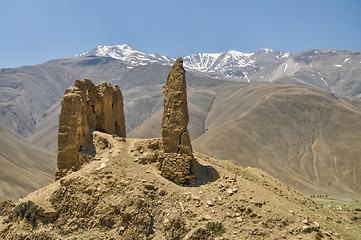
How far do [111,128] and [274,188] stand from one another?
12.0 metres

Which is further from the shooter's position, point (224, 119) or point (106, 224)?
point (224, 119)

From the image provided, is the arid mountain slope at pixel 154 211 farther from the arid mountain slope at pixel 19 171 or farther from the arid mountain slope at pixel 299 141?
the arid mountain slope at pixel 299 141

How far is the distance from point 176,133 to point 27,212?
7586mm

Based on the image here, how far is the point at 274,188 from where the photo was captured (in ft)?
62.0

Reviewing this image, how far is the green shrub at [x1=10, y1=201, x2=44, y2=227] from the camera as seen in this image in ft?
46.0

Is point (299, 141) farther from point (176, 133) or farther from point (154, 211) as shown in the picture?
point (154, 211)

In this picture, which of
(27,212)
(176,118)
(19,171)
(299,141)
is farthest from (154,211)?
(299,141)

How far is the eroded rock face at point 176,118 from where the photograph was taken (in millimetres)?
16641

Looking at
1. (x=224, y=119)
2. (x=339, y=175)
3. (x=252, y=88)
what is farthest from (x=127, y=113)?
(x=339, y=175)

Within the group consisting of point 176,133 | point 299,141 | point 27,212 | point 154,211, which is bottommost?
point 299,141

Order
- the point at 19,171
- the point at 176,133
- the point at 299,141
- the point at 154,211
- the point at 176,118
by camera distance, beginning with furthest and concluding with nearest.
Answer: the point at 299,141
the point at 19,171
the point at 176,118
the point at 176,133
the point at 154,211

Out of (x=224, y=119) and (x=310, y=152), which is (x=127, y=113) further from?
(x=310, y=152)

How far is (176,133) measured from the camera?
54.8 ft

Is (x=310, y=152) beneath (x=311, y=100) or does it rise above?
beneath
